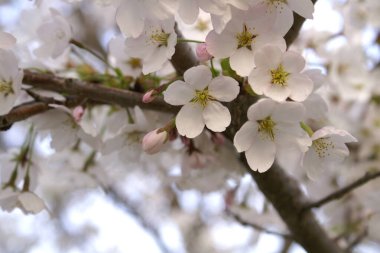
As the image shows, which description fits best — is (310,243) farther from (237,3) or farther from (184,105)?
(237,3)

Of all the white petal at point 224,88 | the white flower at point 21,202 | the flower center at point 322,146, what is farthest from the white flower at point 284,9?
the white flower at point 21,202

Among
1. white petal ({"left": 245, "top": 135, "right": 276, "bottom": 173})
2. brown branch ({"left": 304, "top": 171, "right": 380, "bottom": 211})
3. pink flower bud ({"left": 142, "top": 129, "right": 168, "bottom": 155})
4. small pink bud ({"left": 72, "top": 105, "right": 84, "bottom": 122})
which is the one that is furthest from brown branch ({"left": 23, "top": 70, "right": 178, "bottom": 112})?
brown branch ({"left": 304, "top": 171, "right": 380, "bottom": 211})

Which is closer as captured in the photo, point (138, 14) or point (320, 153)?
point (138, 14)

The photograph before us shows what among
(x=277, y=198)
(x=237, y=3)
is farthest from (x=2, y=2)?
(x=237, y=3)

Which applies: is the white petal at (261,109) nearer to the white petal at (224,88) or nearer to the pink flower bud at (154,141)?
the white petal at (224,88)

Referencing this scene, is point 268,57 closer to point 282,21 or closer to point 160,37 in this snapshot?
point 282,21

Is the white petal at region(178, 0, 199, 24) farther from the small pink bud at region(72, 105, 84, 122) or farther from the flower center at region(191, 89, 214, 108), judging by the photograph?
the small pink bud at region(72, 105, 84, 122)

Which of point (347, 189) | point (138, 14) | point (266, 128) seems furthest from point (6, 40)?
point (347, 189)
